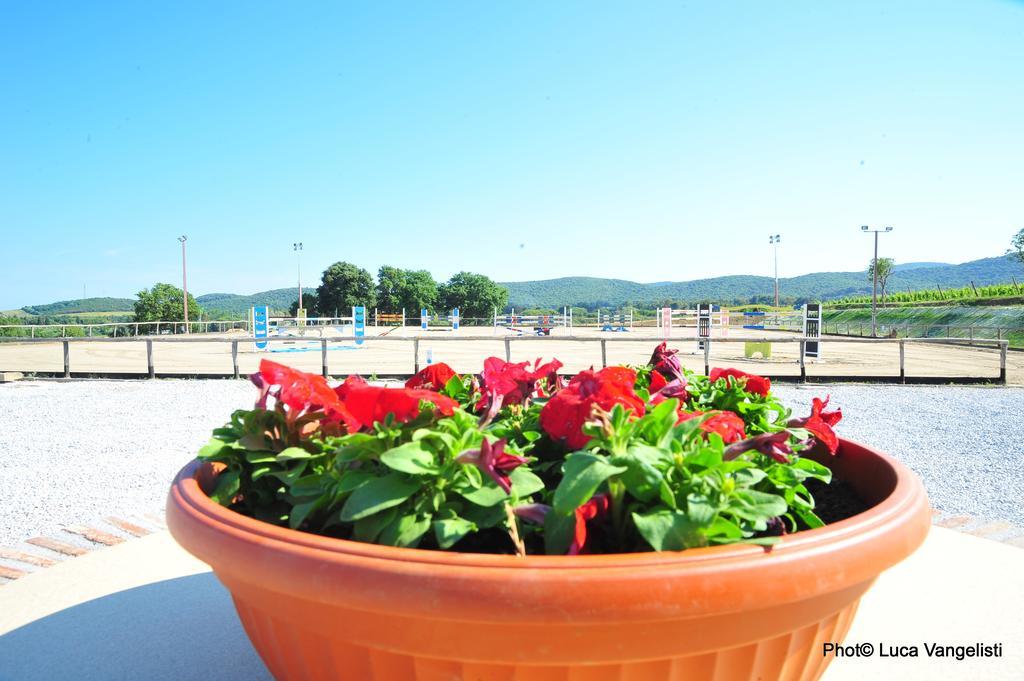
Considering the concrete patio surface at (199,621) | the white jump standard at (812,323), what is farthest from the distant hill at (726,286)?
the concrete patio surface at (199,621)

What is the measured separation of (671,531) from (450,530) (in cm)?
30

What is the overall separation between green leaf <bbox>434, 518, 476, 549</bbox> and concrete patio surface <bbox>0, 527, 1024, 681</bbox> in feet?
3.84

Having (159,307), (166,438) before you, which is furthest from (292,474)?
(159,307)

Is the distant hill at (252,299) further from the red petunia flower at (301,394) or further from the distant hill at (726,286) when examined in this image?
the red petunia flower at (301,394)

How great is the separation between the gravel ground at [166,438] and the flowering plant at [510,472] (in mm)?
3069

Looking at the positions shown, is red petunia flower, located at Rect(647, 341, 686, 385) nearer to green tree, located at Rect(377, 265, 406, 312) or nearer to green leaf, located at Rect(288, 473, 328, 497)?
green leaf, located at Rect(288, 473, 328, 497)

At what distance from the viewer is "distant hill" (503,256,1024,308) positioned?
564 feet

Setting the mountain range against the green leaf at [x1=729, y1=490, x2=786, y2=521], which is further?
the mountain range

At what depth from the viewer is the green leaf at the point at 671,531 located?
836mm

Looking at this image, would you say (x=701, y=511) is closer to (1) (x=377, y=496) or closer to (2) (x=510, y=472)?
(2) (x=510, y=472)

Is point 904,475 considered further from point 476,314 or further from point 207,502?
point 476,314

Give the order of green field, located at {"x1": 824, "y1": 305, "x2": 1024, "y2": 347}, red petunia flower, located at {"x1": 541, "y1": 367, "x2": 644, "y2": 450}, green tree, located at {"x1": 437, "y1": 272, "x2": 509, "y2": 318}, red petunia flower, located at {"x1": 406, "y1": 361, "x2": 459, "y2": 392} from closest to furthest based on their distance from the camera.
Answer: red petunia flower, located at {"x1": 541, "y1": 367, "x2": 644, "y2": 450}
red petunia flower, located at {"x1": 406, "y1": 361, "x2": 459, "y2": 392}
green field, located at {"x1": 824, "y1": 305, "x2": 1024, "y2": 347}
green tree, located at {"x1": 437, "y1": 272, "x2": 509, "y2": 318}


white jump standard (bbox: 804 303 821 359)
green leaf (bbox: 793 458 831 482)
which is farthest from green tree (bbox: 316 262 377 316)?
green leaf (bbox: 793 458 831 482)

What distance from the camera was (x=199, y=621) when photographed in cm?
205
